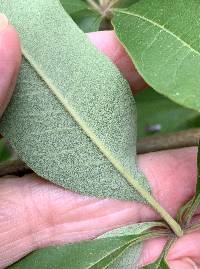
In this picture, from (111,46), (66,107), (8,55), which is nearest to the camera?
(8,55)

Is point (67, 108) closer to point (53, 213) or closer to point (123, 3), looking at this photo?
point (53, 213)

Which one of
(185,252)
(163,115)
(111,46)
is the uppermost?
(111,46)

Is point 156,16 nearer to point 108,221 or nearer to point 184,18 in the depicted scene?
point 184,18

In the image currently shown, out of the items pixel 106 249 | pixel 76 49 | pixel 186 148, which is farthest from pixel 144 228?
pixel 76 49

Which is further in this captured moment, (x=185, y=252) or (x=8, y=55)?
(x=185, y=252)

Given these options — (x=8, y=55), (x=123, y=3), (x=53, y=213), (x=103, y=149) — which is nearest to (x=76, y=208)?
(x=53, y=213)

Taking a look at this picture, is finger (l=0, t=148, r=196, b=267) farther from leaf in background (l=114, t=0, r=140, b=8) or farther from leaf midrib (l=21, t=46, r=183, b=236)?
leaf in background (l=114, t=0, r=140, b=8)
